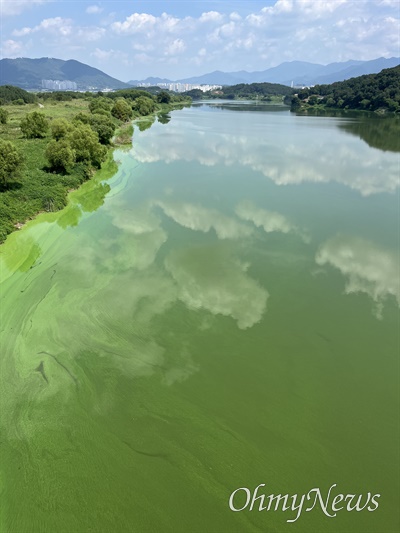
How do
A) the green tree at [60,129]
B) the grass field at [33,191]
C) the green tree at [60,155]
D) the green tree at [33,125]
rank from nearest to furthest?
the grass field at [33,191] < the green tree at [60,155] < the green tree at [60,129] < the green tree at [33,125]

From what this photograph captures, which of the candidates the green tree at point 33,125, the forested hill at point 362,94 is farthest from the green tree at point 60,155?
the forested hill at point 362,94

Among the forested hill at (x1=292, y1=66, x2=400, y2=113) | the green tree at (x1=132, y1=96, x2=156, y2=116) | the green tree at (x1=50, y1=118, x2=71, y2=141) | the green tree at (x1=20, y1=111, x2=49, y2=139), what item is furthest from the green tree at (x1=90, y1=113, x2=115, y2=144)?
the forested hill at (x1=292, y1=66, x2=400, y2=113)

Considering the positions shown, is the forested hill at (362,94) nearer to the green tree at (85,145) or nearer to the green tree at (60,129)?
the green tree at (85,145)

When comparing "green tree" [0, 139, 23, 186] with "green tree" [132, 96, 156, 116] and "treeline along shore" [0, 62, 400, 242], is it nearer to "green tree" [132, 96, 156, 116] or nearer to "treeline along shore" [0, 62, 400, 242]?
"treeline along shore" [0, 62, 400, 242]

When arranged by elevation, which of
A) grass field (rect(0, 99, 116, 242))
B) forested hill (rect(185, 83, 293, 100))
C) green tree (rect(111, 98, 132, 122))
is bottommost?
grass field (rect(0, 99, 116, 242))

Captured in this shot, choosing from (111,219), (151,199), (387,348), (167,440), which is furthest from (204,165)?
(167,440)

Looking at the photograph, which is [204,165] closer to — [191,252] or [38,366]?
[191,252]
